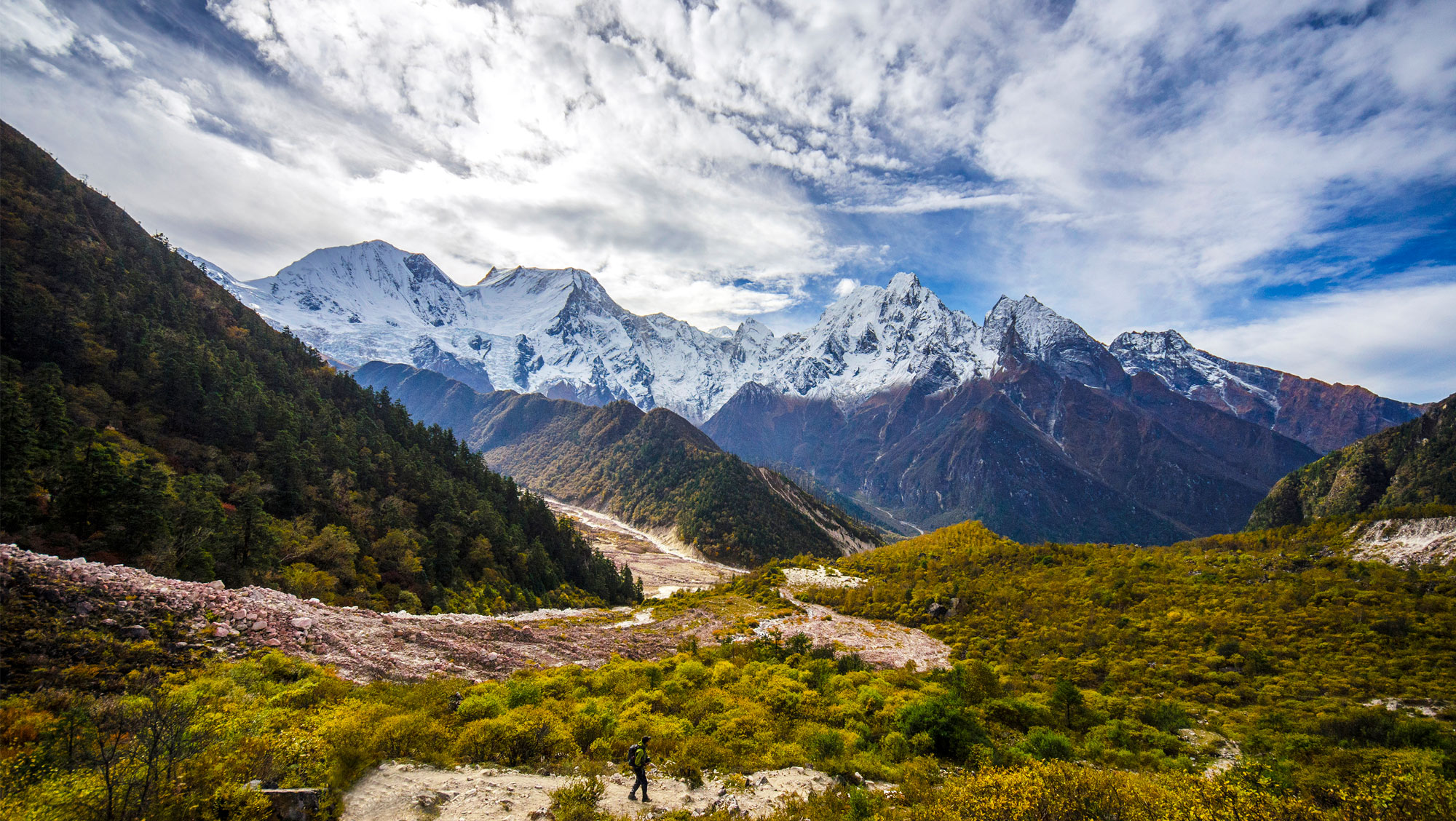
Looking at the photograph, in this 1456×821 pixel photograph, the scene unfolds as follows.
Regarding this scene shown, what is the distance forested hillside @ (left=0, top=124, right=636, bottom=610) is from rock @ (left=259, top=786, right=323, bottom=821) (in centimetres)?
2718

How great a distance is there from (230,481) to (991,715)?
62.8 metres

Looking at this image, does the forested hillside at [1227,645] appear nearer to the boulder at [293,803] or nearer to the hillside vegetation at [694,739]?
the hillside vegetation at [694,739]

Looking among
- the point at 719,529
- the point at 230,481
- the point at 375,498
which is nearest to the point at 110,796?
the point at 230,481

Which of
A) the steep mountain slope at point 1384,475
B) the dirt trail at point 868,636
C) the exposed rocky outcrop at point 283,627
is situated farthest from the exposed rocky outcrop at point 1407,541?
the steep mountain slope at point 1384,475

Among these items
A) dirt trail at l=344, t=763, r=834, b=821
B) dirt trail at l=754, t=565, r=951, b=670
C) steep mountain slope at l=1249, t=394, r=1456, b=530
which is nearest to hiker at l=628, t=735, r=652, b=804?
dirt trail at l=344, t=763, r=834, b=821

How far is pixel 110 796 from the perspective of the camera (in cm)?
944

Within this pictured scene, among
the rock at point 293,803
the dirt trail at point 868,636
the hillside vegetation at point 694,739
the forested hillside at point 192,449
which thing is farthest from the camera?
the dirt trail at point 868,636

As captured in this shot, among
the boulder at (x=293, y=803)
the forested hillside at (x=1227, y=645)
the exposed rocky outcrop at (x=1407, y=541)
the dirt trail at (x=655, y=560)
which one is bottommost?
the dirt trail at (x=655, y=560)

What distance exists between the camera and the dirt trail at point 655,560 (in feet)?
415

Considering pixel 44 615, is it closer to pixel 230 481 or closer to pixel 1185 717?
pixel 230 481

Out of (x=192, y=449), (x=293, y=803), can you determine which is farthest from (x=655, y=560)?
(x=293, y=803)

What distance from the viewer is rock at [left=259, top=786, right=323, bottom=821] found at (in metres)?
11.6

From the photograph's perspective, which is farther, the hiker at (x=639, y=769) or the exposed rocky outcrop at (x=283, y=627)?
the exposed rocky outcrop at (x=283, y=627)

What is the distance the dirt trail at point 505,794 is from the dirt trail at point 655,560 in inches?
3813
